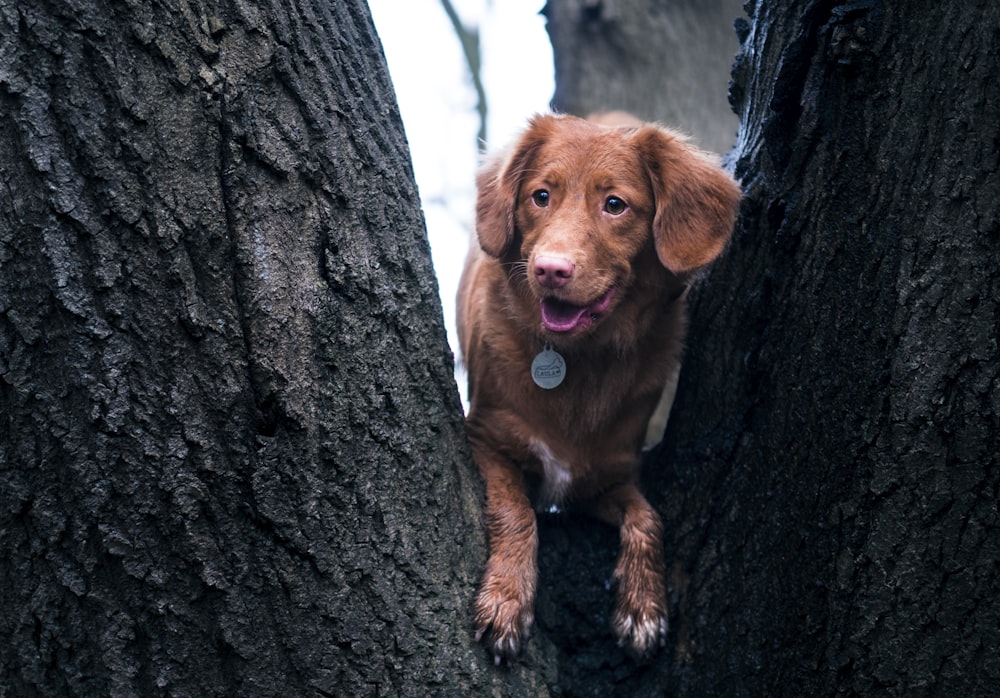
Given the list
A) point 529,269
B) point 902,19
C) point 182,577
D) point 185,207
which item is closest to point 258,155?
point 185,207

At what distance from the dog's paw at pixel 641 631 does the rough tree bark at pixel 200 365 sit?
68cm

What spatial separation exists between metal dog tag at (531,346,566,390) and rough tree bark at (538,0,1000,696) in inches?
28.4

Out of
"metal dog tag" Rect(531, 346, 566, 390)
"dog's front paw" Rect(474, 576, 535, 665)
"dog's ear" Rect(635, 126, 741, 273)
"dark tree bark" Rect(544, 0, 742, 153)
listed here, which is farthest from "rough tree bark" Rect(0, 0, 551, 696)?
"dark tree bark" Rect(544, 0, 742, 153)

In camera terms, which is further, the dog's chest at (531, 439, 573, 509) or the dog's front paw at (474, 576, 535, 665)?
the dog's chest at (531, 439, 573, 509)

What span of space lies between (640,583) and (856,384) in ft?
3.48

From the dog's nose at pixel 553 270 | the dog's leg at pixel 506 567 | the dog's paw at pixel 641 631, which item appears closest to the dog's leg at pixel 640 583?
the dog's paw at pixel 641 631

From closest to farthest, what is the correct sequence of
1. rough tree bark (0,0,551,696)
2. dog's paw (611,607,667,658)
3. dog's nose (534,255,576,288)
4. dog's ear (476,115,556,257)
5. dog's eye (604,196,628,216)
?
rough tree bark (0,0,551,696) < dog's paw (611,607,667,658) < dog's nose (534,255,576,288) < dog's eye (604,196,628,216) < dog's ear (476,115,556,257)

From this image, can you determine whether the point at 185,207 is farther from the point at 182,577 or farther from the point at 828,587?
the point at 828,587

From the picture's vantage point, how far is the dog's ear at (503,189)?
3.47 metres

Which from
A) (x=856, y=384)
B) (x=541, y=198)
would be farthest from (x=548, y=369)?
(x=856, y=384)

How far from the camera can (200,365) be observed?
2.08m

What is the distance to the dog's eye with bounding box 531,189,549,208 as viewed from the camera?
3.44 m

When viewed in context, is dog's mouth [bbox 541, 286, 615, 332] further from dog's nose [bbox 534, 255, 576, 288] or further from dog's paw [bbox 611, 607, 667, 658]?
dog's paw [bbox 611, 607, 667, 658]

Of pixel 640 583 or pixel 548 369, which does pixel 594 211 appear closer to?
pixel 548 369
